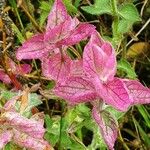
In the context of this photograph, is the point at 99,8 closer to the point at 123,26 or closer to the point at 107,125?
Answer: the point at 123,26

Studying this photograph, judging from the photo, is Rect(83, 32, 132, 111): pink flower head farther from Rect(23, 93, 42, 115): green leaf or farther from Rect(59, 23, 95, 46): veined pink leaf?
Rect(23, 93, 42, 115): green leaf

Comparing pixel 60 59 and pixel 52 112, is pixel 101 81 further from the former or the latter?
pixel 52 112

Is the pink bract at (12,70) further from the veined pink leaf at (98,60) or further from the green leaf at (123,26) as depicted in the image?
the veined pink leaf at (98,60)

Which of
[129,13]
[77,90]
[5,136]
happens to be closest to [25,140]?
[5,136]

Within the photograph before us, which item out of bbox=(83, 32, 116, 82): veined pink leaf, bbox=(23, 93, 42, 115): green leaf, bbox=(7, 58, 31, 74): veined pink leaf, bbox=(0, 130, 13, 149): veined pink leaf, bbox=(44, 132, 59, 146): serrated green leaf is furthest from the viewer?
bbox=(7, 58, 31, 74): veined pink leaf

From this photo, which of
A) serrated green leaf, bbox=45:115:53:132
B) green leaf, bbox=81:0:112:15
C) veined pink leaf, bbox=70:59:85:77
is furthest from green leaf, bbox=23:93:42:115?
green leaf, bbox=81:0:112:15

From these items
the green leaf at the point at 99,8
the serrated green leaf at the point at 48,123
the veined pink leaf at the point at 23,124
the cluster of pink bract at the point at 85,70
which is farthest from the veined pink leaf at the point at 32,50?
the green leaf at the point at 99,8

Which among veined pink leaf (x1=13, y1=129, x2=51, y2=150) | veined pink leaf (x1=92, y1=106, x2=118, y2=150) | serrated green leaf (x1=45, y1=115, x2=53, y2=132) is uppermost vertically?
veined pink leaf (x1=92, y1=106, x2=118, y2=150)
